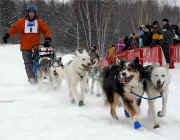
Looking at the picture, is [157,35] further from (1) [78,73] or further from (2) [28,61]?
(1) [78,73]

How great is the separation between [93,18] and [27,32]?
13.4 metres

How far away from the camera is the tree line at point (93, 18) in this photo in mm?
18047

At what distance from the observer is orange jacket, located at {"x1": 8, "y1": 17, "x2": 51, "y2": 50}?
611cm

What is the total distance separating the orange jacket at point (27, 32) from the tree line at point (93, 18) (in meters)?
11.1

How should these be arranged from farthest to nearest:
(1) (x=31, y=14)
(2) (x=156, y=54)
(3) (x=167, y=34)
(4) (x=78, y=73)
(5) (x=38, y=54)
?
(2) (x=156, y=54)
(3) (x=167, y=34)
(5) (x=38, y=54)
(1) (x=31, y=14)
(4) (x=78, y=73)

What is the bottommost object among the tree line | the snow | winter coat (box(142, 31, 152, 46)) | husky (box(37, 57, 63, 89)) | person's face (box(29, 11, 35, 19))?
the snow

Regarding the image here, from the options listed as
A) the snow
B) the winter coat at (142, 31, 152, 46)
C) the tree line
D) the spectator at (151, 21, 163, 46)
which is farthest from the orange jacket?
the tree line

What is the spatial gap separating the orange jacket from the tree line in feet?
36.5

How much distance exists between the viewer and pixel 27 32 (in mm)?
6199

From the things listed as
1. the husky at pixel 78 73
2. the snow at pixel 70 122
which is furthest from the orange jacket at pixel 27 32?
the snow at pixel 70 122

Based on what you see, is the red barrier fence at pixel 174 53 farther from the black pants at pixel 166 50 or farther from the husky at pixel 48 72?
the husky at pixel 48 72

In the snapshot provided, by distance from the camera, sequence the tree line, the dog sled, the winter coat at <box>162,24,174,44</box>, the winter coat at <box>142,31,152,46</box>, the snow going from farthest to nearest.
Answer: the tree line < the winter coat at <box>142,31,152,46</box> < the winter coat at <box>162,24,174,44</box> < the dog sled < the snow

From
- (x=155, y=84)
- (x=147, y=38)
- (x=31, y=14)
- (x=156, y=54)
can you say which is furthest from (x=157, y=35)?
(x=155, y=84)

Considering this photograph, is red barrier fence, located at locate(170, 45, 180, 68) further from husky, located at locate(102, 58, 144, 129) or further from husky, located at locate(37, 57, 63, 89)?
husky, located at locate(102, 58, 144, 129)
